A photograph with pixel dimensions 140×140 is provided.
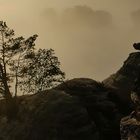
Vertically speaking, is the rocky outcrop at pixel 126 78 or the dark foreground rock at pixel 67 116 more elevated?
the rocky outcrop at pixel 126 78

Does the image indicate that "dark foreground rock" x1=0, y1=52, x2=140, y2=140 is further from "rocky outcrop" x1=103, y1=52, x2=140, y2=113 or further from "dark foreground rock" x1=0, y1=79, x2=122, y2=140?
"rocky outcrop" x1=103, y1=52, x2=140, y2=113

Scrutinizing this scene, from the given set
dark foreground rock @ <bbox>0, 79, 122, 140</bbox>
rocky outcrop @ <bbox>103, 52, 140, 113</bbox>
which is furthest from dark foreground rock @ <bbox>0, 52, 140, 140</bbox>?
rocky outcrop @ <bbox>103, 52, 140, 113</bbox>

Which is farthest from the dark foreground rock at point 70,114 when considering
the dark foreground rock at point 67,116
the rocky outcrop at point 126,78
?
the rocky outcrop at point 126,78

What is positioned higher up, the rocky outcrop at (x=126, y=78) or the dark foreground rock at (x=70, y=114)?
the rocky outcrop at (x=126, y=78)

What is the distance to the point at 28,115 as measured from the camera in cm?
4797

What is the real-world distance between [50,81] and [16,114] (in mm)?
6104

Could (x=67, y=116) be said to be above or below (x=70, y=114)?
below

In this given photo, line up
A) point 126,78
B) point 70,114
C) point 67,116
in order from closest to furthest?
point 67,116, point 70,114, point 126,78

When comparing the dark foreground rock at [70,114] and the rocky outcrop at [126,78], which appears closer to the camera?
the dark foreground rock at [70,114]

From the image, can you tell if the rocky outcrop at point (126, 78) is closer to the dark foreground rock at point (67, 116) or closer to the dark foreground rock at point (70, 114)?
the dark foreground rock at point (70, 114)

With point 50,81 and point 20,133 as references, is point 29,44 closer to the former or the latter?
point 50,81

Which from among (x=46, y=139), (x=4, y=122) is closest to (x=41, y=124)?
(x=46, y=139)

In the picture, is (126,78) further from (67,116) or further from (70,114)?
(67,116)

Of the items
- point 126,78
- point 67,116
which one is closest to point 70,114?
point 67,116
